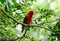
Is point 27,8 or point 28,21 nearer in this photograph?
point 28,21

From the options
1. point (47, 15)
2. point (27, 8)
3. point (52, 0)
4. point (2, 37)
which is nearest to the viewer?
point (47, 15)

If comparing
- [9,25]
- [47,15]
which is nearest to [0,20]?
[9,25]

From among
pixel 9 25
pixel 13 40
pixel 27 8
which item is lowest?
pixel 13 40

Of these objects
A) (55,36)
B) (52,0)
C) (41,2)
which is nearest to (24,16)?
(55,36)

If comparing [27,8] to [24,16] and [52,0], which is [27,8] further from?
[52,0]

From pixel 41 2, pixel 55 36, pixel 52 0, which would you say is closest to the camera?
pixel 55 36

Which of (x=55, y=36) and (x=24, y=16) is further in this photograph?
(x=24, y=16)

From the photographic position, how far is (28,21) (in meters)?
3.90

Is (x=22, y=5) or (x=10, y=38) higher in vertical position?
(x=22, y=5)

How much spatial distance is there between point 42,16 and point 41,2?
8.85 feet

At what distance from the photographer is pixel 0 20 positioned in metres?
3.74

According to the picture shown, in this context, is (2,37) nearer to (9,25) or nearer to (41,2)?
(9,25)

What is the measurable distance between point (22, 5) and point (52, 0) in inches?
138

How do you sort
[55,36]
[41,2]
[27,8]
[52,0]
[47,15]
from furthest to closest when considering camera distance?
[52,0] < [41,2] < [27,8] < [47,15] < [55,36]
